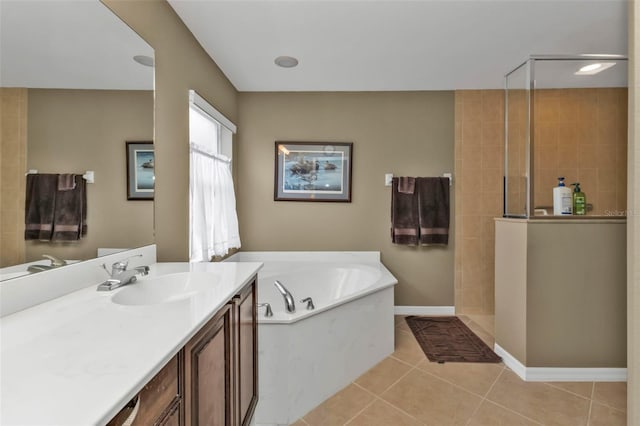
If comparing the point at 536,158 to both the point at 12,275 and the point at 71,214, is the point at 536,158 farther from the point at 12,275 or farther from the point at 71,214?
the point at 12,275

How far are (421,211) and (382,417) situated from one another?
1984 millimetres

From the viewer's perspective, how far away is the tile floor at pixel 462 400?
1.70 metres

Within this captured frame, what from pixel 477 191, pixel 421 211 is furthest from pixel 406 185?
pixel 477 191

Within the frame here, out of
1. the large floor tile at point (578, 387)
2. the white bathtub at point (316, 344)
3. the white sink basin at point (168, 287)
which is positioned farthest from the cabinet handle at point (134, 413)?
the large floor tile at point (578, 387)

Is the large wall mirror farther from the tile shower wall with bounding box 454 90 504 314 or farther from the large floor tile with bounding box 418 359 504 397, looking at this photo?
the tile shower wall with bounding box 454 90 504 314

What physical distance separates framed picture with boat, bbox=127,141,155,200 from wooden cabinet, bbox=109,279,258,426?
2.36ft

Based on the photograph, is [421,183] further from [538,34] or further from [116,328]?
[116,328]

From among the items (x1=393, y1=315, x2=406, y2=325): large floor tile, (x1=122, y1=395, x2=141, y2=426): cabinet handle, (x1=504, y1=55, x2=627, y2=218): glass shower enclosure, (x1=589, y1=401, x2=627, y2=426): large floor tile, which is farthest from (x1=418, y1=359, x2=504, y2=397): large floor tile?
(x1=122, y1=395, x2=141, y2=426): cabinet handle

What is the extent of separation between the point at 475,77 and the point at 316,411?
3090 millimetres

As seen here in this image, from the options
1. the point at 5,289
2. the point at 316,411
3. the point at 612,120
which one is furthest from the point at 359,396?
the point at 612,120

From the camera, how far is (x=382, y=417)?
1.71m

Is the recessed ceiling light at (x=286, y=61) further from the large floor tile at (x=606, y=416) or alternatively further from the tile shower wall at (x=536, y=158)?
the large floor tile at (x=606, y=416)

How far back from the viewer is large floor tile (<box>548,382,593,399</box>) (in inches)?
76.0

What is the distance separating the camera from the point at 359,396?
1896mm
